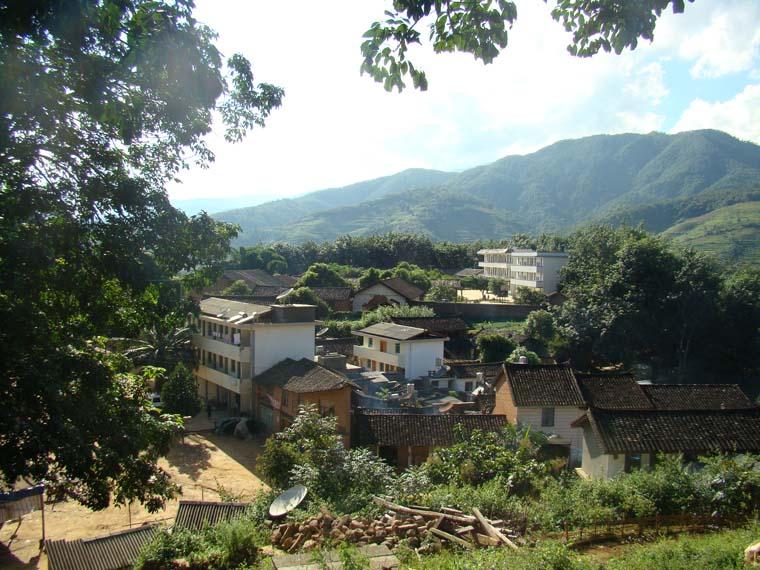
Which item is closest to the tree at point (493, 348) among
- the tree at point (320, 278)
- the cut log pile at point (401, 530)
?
the tree at point (320, 278)

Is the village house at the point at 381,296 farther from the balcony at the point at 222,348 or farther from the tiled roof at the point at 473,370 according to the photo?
the balcony at the point at 222,348

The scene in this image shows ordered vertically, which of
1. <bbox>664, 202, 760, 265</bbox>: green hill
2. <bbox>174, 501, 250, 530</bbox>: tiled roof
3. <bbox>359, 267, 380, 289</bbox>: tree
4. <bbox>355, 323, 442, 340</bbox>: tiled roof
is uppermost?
<bbox>664, 202, 760, 265</bbox>: green hill

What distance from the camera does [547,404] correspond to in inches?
944

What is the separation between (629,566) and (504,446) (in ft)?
33.7

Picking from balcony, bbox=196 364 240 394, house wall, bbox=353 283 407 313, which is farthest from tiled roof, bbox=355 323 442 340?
house wall, bbox=353 283 407 313

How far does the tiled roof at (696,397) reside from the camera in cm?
2659

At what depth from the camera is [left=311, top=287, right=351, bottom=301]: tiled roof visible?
175ft

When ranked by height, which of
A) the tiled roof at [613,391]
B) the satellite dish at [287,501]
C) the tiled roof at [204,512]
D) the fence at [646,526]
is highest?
the fence at [646,526]

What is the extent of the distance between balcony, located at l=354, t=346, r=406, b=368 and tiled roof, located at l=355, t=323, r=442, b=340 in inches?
40.4

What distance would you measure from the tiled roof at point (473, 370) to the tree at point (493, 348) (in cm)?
525

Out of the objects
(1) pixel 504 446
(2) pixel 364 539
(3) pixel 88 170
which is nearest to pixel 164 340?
(1) pixel 504 446

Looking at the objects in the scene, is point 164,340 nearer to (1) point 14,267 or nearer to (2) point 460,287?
(1) point 14,267

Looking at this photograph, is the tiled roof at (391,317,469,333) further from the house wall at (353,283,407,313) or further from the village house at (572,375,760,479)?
the village house at (572,375,760,479)

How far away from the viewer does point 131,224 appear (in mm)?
7863
